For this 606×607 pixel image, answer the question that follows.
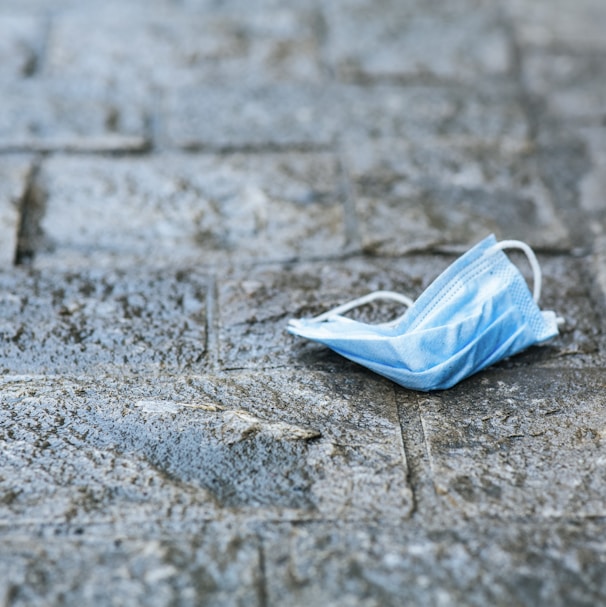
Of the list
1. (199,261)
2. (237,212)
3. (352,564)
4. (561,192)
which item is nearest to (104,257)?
(199,261)

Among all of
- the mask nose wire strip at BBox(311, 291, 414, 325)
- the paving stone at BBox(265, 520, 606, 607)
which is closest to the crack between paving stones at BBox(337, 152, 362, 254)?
the mask nose wire strip at BBox(311, 291, 414, 325)

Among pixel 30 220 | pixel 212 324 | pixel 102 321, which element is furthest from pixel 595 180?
pixel 30 220

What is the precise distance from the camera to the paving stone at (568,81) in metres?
3.45

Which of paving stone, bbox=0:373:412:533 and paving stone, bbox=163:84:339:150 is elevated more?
paving stone, bbox=163:84:339:150

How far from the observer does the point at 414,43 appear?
390cm

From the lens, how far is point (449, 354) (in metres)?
2.05

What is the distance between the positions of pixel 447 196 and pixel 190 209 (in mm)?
860

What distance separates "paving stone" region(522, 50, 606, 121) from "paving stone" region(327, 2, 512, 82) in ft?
0.43

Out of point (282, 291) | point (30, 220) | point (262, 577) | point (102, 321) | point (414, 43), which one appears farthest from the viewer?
point (414, 43)

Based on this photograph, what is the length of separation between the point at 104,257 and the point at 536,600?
1.60 m

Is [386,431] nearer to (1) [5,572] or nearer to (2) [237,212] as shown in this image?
(1) [5,572]

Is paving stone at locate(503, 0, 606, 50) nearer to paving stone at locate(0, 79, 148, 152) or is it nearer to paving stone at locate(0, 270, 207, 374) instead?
paving stone at locate(0, 79, 148, 152)

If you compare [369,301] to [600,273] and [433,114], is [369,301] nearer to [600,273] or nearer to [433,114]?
[600,273]

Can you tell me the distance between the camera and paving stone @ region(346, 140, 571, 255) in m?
2.71
